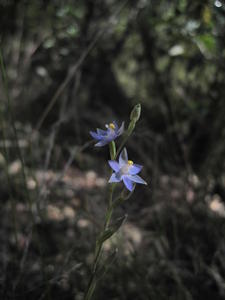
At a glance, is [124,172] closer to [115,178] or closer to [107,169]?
[115,178]

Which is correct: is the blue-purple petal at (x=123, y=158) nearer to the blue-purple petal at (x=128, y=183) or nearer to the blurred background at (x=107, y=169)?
the blue-purple petal at (x=128, y=183)

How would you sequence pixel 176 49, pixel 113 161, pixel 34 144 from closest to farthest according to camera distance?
pixel 113 161 < pixel 176 49 < pixel 34 144

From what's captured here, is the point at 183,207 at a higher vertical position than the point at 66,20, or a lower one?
lower

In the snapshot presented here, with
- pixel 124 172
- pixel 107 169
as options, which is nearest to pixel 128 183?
pixel 124 172

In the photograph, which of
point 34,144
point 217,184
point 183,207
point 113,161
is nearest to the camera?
point 113,161

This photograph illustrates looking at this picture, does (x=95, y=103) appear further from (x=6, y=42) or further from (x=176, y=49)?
(x=176, y=49)

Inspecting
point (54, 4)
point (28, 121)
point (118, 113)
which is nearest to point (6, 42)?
point (28, 121)

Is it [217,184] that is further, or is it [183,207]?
[183,207]

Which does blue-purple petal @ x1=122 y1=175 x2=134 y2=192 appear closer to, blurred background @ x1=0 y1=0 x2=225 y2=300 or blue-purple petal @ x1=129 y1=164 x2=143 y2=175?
→ blue-purple petal @ x1=129 y1=164 x2=143 y2=175
